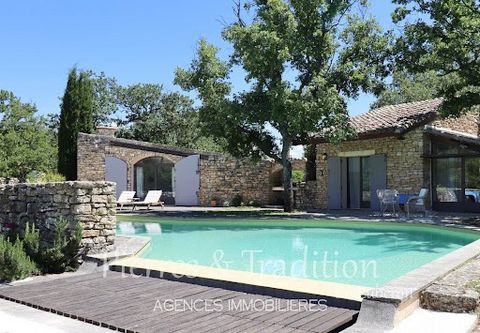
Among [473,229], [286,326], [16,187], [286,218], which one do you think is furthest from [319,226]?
[286,326]

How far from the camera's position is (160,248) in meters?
10.0

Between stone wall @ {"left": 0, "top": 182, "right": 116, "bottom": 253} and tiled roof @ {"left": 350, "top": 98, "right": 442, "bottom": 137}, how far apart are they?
38.4 feet

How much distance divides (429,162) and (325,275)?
452 inches

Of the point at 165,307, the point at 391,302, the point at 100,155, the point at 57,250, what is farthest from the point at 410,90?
the point at 165,307

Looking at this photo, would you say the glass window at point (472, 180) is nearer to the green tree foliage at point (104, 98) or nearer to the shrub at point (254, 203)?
the shrub at point (254, 203)

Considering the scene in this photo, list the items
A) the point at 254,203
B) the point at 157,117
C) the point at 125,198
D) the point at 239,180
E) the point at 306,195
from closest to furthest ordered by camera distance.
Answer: the point at 306,195, the point at 125,198, the point at 254,203, the point at 239,180, the point at 157,117

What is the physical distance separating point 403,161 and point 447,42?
16.6 ft

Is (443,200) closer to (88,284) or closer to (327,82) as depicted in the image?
(327,82)

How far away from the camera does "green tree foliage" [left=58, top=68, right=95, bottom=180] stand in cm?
2491

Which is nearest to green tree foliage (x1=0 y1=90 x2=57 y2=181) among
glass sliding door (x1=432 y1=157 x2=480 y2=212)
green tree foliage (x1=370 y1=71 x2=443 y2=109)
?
glass sliding door (x1=432 y1=157 x2=480 y2=212)

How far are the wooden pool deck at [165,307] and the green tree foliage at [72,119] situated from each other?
20.0 m

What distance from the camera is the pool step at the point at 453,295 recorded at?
14.2ft

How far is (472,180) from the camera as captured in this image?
622 inches

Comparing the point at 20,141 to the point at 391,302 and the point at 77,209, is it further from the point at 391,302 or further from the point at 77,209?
the point at 391,302
